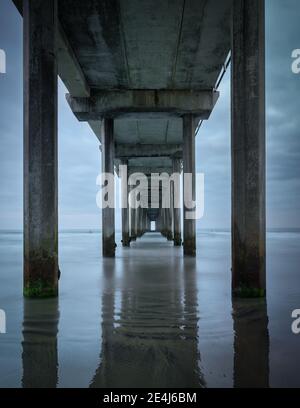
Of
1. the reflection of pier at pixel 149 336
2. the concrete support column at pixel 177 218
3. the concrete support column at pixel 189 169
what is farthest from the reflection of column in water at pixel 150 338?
the concrete support column at pixel 177 218

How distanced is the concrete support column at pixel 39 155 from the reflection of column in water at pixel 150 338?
52.4 inches

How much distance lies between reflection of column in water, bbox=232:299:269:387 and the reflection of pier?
0.38 meters

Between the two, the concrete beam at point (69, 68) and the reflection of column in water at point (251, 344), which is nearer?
the reflection of column in water at point (251, 344)

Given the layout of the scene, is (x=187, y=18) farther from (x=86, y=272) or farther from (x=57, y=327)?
(x=57, y=327)

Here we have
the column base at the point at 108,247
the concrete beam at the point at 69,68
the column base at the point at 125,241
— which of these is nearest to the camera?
the concrete beam at the point at 69,68

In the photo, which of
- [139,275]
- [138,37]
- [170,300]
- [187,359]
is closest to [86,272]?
[139,275]

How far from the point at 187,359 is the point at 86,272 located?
772cm

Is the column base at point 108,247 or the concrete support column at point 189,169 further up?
the concrete support column at point 189,169

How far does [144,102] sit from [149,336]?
1178 cm

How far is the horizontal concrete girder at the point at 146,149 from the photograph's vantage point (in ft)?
78.4

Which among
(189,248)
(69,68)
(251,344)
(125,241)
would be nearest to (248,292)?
(251,344)

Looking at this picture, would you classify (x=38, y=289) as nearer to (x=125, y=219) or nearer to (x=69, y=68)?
(x=69, y=68)

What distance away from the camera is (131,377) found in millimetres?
3174

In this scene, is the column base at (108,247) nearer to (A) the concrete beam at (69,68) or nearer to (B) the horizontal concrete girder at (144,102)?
(B) the horizontal concrete girder at (144,102)
